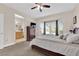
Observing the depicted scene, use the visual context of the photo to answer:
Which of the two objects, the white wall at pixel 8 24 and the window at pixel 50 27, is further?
the window at pixel 50 27

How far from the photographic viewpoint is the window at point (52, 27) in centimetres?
651

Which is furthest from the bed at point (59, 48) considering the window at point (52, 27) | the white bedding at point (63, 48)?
the window at point (52, 27)

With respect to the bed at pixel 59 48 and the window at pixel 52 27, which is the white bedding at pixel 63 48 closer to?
the bed at pixel 59 48

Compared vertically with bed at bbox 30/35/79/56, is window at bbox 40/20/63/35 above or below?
above

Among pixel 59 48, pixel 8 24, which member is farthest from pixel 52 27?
pixel 59 48

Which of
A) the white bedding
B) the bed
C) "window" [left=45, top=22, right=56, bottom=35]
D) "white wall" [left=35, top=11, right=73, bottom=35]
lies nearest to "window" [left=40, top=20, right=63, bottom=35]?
"window" [left=45, top=22, right=56, bottom=35]

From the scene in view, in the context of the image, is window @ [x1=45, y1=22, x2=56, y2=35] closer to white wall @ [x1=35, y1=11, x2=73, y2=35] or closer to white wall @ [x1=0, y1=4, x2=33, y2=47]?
white wall @ [x1=35, y1=11, x2=73, y2=35]

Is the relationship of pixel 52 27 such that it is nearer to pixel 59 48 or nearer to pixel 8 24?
pixel 8 24

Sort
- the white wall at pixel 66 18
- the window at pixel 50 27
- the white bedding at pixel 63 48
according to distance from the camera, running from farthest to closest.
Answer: the window at pixel 50 27 → the white wall at pixel 66 18 → the white bedding at pixel 63 48

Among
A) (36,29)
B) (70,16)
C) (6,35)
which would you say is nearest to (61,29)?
(70,16)

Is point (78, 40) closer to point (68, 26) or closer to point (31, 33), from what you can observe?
point (68, 26)

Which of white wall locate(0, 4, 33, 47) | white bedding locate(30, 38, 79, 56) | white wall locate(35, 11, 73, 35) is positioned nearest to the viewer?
white bedding locate(30, 38, 79, 56)

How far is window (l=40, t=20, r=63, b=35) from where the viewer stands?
6511 millimetres

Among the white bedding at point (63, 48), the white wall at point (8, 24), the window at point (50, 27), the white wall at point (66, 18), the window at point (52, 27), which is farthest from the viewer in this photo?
the window at point (50, 27)
